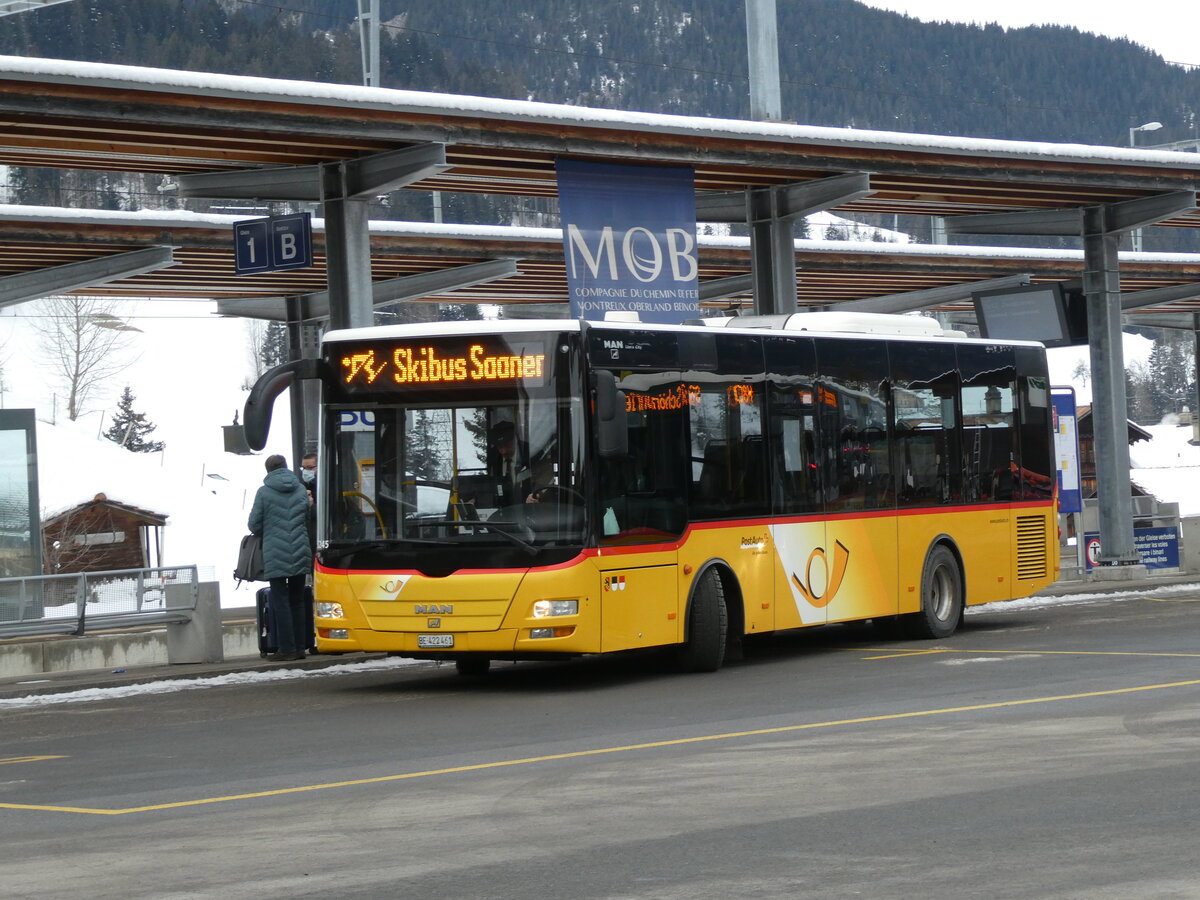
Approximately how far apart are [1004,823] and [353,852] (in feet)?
9.10

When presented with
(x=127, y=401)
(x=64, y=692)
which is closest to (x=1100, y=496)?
(x=64, y=692)

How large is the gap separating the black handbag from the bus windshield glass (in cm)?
297

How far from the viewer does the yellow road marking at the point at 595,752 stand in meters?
9.86

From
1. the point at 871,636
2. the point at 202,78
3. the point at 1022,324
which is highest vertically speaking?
the point at 202,78

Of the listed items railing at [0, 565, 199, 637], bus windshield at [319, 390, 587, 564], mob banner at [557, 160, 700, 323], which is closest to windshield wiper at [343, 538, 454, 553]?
bus windshield at [319, 390, 587, 564]

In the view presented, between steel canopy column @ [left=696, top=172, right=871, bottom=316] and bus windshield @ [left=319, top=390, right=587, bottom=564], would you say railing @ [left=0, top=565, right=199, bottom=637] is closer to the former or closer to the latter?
bus windshield @ [left=319, top=390, right=587, bottom=564]

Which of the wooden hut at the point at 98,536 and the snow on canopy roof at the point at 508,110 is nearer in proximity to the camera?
the snow on canopy roof at the point at 508,110

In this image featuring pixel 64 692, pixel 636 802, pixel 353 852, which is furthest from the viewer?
pixel 64 692

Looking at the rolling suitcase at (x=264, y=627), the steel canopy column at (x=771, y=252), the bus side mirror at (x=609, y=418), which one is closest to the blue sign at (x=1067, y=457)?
the steel canopy column at (x=771, y=252)

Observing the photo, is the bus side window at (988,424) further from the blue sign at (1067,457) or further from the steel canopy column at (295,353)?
the steel canopy column at (295,353)

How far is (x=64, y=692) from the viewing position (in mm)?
16984

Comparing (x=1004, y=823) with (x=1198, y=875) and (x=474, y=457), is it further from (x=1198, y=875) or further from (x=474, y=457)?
(x=474, y=457)

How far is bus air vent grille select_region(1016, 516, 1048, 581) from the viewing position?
68.5 ft

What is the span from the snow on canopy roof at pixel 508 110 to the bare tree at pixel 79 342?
103m
